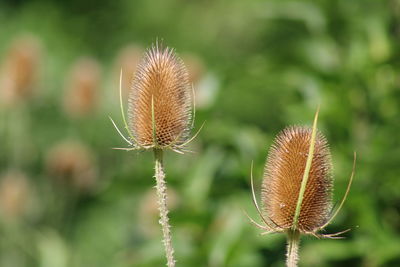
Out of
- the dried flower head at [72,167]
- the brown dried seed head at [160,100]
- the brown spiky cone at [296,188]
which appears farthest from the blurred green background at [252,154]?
the brown spiky cone at [296,188]

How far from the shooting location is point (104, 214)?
5.73 m

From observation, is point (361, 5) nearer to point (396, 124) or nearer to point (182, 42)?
point (396, 124)

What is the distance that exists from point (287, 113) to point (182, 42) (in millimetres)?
6088

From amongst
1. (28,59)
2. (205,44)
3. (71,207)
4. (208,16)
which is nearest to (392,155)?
(28,59)

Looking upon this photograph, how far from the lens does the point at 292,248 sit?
1.32 metres

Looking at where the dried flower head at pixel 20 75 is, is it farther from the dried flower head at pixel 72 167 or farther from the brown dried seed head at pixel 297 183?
the brown dried seed head at pixel 297 183

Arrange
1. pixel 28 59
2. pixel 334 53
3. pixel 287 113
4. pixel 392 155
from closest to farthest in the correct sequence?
1. pixel 392 155
2. pixel 287 113
3. pixel 334 53
4. pixel 28 59

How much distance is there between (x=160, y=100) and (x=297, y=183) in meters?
0.29

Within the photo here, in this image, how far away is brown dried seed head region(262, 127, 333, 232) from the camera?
1.33 metres

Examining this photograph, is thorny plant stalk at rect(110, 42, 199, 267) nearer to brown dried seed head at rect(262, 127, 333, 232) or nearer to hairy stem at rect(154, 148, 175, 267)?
hairy stem at rect(154, 148, 175, 267)

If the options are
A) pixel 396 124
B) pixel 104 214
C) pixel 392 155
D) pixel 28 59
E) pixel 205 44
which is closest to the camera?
pixel 392 155

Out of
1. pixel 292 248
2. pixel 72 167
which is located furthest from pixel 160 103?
pixel 72 167

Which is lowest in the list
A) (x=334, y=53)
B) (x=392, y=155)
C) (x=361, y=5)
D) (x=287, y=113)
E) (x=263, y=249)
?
(x=263, y=249)

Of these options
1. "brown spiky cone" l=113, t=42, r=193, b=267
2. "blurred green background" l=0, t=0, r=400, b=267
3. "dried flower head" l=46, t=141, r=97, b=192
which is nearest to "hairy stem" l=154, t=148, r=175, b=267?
"brown spiky cone" l=113, t=42, r=193, b=267
